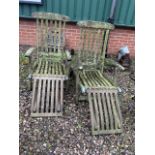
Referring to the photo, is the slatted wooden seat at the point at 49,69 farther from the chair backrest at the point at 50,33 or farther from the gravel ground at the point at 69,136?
the gravel ground at the point at 69,136

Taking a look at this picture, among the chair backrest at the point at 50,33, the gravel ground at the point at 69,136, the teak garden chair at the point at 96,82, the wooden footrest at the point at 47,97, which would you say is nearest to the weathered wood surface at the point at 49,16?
the chair backrest at the point at 50,33

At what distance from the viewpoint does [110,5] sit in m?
4.76

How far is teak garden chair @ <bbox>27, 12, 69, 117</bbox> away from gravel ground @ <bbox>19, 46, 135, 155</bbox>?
0.17 meters

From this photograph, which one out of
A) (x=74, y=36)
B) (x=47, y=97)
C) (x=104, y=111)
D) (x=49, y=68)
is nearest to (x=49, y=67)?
(x=49, y=68)

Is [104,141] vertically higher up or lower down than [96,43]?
lower down

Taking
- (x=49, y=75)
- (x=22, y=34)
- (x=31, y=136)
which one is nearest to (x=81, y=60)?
(x=49, y=75)

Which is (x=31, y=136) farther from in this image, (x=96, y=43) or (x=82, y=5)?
(x=82, y=5)

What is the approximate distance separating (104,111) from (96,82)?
50 cm

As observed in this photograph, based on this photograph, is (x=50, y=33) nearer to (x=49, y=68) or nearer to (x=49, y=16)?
(x=49, y=16)

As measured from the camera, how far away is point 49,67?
12.0ft

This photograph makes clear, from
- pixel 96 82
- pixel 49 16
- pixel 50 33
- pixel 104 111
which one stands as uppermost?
pixel 49 16

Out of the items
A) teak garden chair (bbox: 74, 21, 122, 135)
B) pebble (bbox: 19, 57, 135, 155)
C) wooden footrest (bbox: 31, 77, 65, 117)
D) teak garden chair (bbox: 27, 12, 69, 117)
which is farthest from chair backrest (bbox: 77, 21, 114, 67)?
pebble (bbox: 19, 57, 135, 155)

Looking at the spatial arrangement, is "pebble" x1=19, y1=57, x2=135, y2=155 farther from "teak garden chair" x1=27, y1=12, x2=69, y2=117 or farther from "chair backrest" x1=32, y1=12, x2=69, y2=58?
"chair backrest" x1=32, y1=12, x2=69, y2=58
